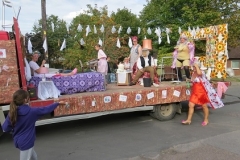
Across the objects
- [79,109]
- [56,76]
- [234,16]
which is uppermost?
[234,16]

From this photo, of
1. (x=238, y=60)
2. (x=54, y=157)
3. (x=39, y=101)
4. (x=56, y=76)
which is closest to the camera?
(x=54, y=157)

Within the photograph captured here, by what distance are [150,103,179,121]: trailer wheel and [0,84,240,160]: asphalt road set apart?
14 cm

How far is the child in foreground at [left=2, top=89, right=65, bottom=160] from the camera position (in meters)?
3.31

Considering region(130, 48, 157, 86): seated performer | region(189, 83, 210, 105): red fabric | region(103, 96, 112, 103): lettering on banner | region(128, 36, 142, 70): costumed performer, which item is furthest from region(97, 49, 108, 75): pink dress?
region(189, 83, 210, 105): red fabric

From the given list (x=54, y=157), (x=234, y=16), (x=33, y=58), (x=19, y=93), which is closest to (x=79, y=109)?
(x=54, y=157)

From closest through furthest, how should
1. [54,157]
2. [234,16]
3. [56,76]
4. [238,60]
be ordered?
[54,157] → [56,76] → [234,16] → [238,60]

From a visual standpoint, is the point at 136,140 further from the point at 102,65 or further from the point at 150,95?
the point at 102,65

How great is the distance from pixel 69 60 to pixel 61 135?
18.0 m

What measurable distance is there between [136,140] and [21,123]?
2893mm

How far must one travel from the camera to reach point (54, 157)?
4848mm

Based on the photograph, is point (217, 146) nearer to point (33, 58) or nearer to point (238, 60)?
point (33, 58)

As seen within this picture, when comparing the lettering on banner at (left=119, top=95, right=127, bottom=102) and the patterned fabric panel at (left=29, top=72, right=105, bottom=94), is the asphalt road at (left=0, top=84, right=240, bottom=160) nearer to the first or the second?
the lettering on banner at (left=119, top=95, right=127, bottom=102)

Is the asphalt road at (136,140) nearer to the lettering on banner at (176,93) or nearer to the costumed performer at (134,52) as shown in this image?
the lettering on banner at (176,93)

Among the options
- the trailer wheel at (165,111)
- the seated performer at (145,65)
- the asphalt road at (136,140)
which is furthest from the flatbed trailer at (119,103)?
the seated performer at (145,65)
